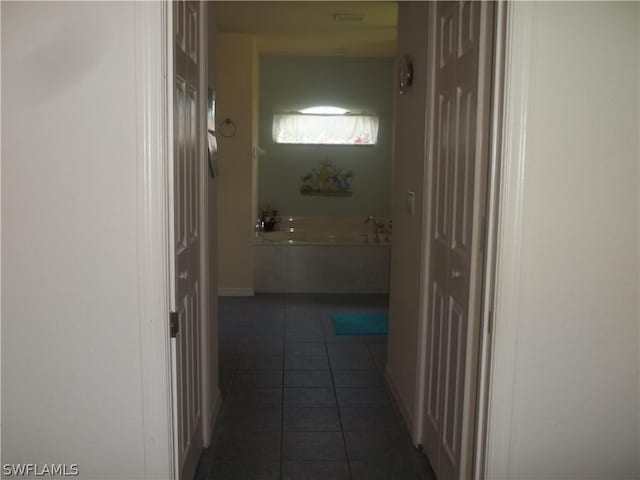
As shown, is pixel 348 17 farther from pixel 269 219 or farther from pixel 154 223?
pixel 154 223

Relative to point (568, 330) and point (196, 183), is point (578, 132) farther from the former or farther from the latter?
point (196, 183)

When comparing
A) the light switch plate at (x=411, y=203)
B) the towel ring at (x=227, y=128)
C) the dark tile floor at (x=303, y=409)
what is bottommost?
the dark tile floor at (x=303, y=409)

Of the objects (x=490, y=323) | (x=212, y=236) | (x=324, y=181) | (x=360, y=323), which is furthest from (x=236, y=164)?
(x=490, y=323)

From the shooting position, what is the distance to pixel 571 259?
1.61 metres

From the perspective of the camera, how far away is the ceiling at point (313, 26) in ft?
14.5

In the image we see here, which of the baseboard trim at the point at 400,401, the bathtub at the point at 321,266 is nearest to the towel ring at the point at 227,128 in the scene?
the bathtub at the point at 321,266

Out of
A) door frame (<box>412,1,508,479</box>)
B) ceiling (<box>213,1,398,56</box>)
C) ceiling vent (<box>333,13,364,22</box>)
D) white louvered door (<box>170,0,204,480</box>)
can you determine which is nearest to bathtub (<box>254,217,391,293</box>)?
ceiling (<box>213,1,398,56</box>)

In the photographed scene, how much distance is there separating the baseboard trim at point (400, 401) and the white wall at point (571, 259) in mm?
1166

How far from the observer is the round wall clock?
117 inches

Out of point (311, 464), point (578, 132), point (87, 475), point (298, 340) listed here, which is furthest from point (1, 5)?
point (298, 340)

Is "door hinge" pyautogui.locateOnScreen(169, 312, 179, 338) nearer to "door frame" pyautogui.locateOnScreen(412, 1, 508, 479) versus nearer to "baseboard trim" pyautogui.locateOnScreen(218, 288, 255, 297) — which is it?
"door frame" pyautogui.locateOnScreen(412, 1, 508, 479)

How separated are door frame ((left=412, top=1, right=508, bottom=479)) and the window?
157 inches

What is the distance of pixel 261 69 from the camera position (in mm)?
6500

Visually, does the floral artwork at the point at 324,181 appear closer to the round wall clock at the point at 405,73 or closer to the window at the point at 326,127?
the window at the point at 326,127
